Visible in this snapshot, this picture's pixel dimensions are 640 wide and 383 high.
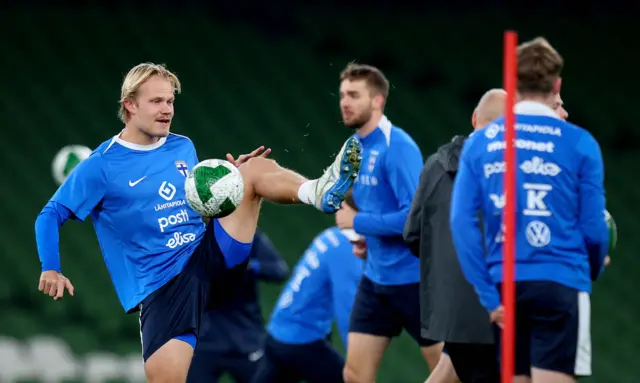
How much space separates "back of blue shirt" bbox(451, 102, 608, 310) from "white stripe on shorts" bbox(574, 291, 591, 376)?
0.07m

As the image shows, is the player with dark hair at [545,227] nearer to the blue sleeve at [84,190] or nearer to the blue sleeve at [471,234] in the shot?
the blue sleeve at [471,234]

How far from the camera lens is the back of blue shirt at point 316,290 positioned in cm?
707

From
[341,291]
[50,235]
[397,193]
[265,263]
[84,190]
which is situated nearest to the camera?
[50,235]

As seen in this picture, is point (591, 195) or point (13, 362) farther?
point (13, 362)

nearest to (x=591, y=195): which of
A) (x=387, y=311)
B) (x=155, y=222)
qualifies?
(x=155, y=222)

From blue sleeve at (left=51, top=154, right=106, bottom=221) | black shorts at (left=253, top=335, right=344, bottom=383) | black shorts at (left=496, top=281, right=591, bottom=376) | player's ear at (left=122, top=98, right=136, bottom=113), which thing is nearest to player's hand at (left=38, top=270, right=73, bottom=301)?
blue sleeve at (left=51, top=154, right=106, bottom=221)

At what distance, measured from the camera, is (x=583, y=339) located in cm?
427

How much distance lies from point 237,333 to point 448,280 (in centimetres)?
282

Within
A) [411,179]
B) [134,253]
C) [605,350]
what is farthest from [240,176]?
[605,350]

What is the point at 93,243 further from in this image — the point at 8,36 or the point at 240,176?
the point at 240,176

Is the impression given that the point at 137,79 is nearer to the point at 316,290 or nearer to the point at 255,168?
the point at 255,168

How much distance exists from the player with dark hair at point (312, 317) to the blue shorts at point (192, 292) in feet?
4.94

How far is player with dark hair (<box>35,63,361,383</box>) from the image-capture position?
17.1ft

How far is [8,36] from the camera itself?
1213 cm
